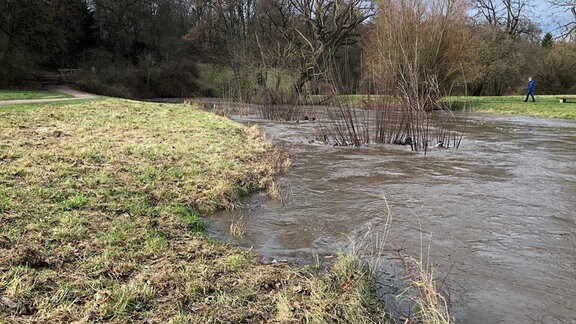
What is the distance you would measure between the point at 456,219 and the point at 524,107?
20.1 m

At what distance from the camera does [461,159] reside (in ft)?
31.3

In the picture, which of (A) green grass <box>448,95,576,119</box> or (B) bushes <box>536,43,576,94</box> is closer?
(A) green grass <box>448,95,576,119</box>

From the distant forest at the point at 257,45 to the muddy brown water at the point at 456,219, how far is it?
148 inches

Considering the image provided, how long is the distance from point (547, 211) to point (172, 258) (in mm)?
4664

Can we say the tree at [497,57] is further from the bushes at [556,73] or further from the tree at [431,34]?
the tree at [431,34]

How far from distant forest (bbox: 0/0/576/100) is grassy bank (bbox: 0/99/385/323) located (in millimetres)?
6606

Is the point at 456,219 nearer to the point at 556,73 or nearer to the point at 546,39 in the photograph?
the point at 556,73

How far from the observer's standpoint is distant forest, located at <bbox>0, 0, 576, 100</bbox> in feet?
71.4

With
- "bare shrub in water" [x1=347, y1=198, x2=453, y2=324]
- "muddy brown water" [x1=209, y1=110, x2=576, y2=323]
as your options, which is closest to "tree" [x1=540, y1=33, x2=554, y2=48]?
"muddy brown water" [x1=209, y1=110, x2=576, y2=323]

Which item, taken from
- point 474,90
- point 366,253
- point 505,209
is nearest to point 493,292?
point 366,253

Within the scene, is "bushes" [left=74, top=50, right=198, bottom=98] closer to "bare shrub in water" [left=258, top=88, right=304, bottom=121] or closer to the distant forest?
the distant forest

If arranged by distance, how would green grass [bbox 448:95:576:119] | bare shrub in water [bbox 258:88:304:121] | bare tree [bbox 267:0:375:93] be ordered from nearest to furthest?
bare shrub in water [bbox 258:88:304:121] < green grass [bbox 448:95:576:119] < bare tree [bbox 267:0:375:93]

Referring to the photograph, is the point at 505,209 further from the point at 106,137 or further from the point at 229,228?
the point at 106,137

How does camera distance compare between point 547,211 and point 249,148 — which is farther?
point 249,148
